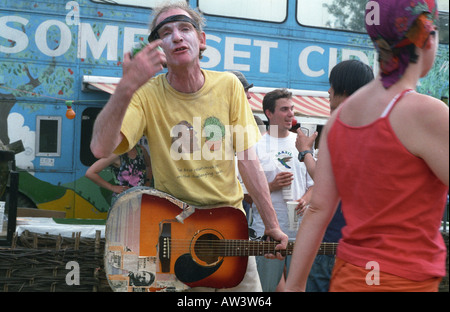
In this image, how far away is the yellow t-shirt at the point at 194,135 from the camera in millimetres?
2914

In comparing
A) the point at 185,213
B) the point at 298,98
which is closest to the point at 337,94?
the point at 185,213

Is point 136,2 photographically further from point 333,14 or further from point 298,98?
point 333,14

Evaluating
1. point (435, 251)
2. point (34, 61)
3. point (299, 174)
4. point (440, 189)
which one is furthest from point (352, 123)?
point (34, 61)

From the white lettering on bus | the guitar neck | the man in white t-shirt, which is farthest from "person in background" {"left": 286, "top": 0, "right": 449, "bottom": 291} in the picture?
the white lettering on bus

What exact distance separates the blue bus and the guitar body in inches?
198

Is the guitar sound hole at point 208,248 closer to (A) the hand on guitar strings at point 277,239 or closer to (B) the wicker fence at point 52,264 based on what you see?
(A) the hand on guitar strings at point 277,239

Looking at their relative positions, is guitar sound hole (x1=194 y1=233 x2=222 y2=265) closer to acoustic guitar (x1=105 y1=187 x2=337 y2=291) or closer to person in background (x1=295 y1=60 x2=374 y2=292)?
acoustic guitar (x1=105 y1=187 x2=337 y2=291)

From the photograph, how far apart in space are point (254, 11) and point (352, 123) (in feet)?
23.9

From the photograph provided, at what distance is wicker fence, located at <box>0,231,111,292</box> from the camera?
14.3ft

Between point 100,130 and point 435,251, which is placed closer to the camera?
point 435,251

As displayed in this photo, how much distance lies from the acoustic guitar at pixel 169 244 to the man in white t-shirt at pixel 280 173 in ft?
4.93

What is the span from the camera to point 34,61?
786cm

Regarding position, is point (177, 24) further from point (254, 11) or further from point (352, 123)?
point (254, 11)

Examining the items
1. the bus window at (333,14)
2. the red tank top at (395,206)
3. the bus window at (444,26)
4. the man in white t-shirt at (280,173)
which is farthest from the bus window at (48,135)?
the red tank top at (395,206)
